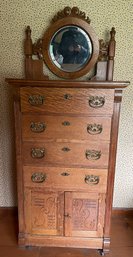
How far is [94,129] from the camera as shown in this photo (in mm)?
1452

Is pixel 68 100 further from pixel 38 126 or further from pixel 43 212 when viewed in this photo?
pixel 43 212

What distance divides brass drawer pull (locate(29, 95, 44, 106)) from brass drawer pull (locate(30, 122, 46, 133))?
129 millimetres

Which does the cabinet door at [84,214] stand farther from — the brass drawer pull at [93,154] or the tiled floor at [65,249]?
the brass drawer pull at [93,154]

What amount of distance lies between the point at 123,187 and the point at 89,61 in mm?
1149

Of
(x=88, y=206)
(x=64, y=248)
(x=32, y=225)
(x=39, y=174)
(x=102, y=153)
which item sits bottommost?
(x=64, y=248)

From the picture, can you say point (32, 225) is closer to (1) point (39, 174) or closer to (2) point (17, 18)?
(1) point (39, 174)

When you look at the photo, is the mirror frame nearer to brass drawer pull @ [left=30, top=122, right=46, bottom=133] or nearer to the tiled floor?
brass drawer pull @ [left=30, top=122, right=46, bottom=133]

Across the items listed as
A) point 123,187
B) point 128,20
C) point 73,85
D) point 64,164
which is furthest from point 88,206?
point 128,20

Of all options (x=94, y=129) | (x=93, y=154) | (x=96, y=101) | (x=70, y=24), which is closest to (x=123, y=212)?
(x=93, y=154)

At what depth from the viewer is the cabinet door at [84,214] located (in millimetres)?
1594

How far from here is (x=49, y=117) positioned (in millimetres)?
1455

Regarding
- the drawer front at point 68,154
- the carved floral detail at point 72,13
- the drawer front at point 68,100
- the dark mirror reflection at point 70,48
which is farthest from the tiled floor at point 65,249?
the carved floral detail at point 72,13

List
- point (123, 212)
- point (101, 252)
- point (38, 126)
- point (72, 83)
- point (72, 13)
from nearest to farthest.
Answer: point (72, 83), point (38, 126), point (72, 13), point (101, 252), point (123, 212)

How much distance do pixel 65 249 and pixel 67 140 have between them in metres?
0.90
